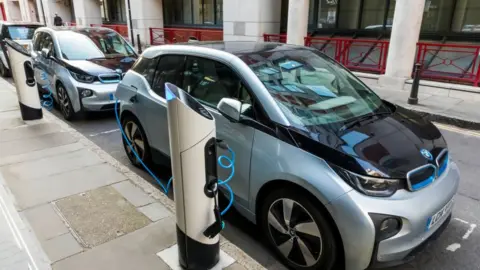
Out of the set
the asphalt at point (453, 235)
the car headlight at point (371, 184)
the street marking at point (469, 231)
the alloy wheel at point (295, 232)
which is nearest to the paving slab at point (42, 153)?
the asphalt at point (453, 235)

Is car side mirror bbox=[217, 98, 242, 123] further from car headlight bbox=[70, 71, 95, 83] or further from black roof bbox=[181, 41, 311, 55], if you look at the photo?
car headlight bbox=[70, 71, 95, 83]

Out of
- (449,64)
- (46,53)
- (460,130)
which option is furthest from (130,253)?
(449,64)

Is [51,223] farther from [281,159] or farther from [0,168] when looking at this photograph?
[281,159]

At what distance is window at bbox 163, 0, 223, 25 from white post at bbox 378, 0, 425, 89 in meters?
10.1

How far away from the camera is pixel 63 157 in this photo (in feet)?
16.0

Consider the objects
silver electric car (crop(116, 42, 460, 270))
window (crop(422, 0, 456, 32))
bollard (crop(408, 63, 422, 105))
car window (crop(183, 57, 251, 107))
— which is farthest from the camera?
window (crop(422, 0, 456, 32))

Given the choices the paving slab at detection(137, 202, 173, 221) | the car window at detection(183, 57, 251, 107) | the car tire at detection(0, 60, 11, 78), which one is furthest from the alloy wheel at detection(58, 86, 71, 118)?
the car tire at detection(0, 60, 11, 78)

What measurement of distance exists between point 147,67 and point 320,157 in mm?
2687

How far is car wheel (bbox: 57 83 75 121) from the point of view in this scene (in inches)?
277

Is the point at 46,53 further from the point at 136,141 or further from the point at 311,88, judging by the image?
the point at 311,88

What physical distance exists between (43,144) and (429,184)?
513 centimetres

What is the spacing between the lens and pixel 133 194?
3820 mm

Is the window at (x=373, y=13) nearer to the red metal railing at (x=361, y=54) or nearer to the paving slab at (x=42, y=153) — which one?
the red metal railing at (x=361, y=54)

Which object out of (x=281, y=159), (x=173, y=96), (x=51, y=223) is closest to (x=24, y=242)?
(x=51, y=223)
